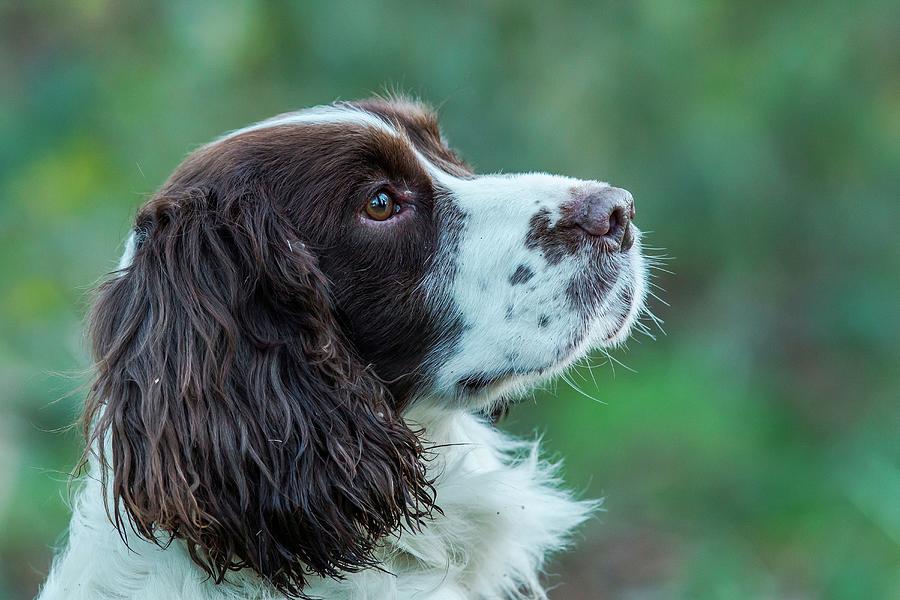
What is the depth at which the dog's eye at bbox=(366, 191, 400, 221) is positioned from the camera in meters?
3.15

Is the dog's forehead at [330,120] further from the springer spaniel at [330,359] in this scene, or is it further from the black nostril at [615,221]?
the black nostril at [615,221]

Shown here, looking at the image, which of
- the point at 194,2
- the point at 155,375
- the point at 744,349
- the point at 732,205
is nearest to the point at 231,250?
the point at 155,375

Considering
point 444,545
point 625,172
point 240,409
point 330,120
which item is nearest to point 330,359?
point 240,409

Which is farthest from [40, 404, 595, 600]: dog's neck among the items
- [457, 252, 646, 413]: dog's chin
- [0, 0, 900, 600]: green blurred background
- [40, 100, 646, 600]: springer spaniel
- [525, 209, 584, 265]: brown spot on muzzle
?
[0, 0, 900, 600]: green blurred background

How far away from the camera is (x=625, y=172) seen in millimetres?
7188

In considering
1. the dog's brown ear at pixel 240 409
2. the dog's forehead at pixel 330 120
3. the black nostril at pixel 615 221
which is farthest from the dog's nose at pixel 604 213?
the dog's brown ear at pixel 240 409

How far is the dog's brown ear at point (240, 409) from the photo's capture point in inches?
107

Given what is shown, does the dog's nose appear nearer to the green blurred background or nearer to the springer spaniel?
the springer spaniel

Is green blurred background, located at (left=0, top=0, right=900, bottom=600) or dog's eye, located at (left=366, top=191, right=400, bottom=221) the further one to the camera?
green blurred background, located at (left=0, top=0, right=900, bottom=600)

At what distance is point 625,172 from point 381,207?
430 cm

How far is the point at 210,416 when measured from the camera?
2.78 meters

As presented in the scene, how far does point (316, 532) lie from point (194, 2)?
468cm

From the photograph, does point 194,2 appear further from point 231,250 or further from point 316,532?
point 316,532

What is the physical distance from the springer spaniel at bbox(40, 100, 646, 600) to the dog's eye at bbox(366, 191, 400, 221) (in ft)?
0.04
